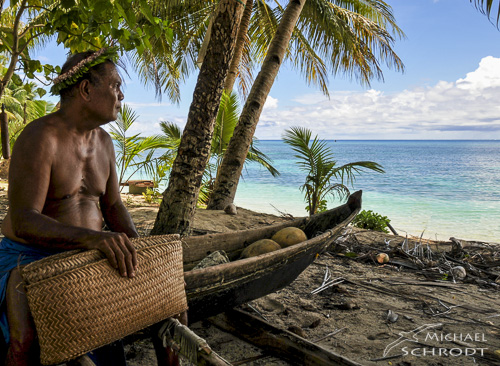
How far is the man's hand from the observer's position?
A: 1.39 metres

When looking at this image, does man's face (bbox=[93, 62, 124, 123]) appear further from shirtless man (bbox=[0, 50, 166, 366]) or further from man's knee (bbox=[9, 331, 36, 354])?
man's knee (bbox=[9, 331, 36, 354])

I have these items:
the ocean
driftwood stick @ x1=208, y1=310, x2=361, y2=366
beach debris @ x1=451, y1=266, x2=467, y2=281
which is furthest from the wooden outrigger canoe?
the ocean

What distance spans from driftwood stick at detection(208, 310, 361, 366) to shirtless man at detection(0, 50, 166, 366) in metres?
1.03

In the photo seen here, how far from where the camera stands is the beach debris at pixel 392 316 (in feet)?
10.3

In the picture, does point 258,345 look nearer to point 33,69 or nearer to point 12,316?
point 12,316

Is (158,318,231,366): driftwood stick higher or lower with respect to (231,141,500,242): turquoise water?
higher

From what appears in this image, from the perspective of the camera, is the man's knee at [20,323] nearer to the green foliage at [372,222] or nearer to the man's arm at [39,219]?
the man's arm at [39,219]

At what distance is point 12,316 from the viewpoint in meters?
1.34

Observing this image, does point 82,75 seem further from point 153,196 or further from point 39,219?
point 153,196

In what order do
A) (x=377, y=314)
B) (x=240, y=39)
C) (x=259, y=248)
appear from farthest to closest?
(x=240, y=39) < (x=377, y=314) < (x=259, y=248)

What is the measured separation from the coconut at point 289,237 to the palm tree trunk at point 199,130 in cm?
94

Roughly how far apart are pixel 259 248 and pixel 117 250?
1872 mm

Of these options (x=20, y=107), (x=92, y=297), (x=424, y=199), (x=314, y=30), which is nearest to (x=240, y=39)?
(x=314, y=30)

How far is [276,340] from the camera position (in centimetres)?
237
